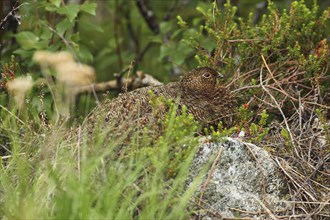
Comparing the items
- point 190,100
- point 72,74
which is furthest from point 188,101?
point 72,74

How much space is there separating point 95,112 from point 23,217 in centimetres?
147

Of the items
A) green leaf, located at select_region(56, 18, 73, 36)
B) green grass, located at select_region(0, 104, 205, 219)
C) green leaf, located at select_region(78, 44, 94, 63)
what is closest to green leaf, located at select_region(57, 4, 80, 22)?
green leaf, located at select_region(56, 18, 73, 36)

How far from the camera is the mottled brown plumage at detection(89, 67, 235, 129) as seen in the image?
17.0 ft

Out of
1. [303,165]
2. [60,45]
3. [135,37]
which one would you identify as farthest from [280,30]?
[135,37]

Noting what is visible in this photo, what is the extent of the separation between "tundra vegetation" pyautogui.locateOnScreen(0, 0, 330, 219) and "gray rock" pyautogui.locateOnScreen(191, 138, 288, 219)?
60mm

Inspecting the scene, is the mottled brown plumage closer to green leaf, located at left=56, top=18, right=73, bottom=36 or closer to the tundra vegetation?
the tundra vegetation

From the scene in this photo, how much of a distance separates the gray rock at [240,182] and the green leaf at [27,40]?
8.01ft

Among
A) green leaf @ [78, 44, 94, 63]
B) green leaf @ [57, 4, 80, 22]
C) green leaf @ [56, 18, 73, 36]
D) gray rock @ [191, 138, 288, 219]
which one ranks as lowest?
green leaf @ [78, 44, 94, 63]

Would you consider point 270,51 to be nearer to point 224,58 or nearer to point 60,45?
point 224,58

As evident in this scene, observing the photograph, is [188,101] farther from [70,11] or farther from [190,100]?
[70,11]

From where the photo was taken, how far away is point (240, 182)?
4805mm

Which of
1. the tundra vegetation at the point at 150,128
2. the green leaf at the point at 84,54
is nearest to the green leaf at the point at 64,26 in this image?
the tundra vegetation at the point at 150,128

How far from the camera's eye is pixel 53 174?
3982 millimetres

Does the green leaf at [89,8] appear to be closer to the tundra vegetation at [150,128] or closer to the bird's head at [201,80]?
the tundra vegetation at [150,128]
